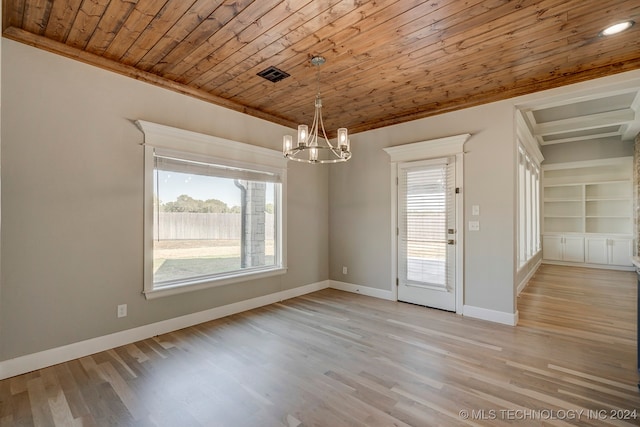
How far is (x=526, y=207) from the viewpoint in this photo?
17.8 ft

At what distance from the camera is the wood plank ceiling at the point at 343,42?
87.4 inches

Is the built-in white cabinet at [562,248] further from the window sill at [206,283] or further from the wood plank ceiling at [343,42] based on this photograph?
the window sill at [206,283]

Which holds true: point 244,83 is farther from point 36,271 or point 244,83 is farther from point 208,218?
point 36,271

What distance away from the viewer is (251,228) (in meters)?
4.39

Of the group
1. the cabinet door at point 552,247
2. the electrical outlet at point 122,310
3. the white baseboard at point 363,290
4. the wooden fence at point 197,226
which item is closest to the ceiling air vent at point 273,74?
the wooden fence at point 197,226

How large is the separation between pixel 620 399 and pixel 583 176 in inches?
286

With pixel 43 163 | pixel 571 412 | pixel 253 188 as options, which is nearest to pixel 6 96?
pixel 43 163

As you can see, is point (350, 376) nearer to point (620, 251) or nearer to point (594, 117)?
point (594, 117)

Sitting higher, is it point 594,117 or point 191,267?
point 594,117

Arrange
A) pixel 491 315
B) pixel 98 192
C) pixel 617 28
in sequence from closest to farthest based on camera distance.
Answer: pixel 617 28 → pixel 98 192 → pixel 491 315

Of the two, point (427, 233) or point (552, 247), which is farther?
point (552, 247)

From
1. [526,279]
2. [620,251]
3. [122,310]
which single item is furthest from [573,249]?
[122,310]

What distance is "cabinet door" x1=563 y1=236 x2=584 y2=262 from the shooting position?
24.1ft

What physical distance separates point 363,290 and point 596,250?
6.21 metres
